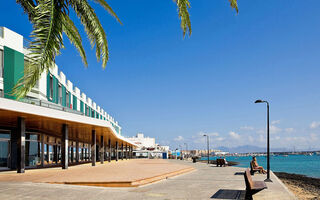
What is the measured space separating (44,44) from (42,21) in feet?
2.05

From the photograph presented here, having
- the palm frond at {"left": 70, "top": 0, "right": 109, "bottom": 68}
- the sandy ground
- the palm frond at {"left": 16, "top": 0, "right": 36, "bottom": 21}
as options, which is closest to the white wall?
the palm frond at {"left": 16, "top": 0, "right": 36, "bottom": 21}

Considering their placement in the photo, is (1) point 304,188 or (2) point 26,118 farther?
(1) point 304,188

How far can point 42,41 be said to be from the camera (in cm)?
768

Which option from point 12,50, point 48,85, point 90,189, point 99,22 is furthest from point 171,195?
point 48,85

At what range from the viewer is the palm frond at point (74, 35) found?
33.7ft

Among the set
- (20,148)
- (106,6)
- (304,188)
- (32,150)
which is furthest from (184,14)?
(304,188)

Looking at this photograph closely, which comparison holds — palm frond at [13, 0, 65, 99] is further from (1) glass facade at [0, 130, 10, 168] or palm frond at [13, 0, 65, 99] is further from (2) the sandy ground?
(2) the sandy ground

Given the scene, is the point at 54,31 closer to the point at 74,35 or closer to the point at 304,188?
the point at 74,35

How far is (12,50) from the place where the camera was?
2292cm

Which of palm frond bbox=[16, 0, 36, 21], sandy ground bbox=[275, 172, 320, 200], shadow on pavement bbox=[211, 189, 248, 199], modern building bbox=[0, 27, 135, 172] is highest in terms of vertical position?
palm frond bbox=[16, 0, 36, 21]

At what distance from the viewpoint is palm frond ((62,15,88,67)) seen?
1026 cm

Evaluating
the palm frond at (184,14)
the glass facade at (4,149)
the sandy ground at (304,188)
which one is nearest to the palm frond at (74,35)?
the palm frond at (184,14)

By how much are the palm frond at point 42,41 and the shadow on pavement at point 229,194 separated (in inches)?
263

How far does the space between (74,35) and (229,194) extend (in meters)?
7.77
